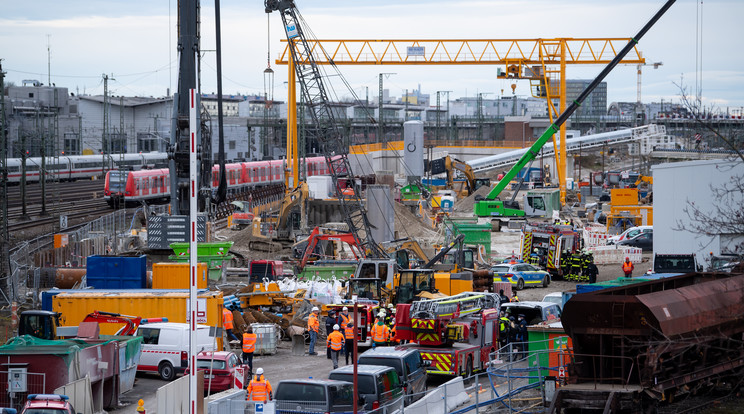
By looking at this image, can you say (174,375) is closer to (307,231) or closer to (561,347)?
(561,347)

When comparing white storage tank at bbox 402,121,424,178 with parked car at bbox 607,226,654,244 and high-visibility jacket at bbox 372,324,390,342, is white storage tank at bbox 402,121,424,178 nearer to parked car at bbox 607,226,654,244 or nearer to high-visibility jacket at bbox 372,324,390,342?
parked car at bbox 607,226,654,244

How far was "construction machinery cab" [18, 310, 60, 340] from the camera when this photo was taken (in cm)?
2047

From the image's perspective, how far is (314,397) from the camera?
47.6 ft

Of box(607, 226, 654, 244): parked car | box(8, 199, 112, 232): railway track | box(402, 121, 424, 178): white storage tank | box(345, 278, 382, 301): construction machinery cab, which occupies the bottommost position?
box(345, 278, 382, 301): construction machinery cab

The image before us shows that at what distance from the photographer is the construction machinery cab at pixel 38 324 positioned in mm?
20469

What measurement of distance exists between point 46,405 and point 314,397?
13.0 feet

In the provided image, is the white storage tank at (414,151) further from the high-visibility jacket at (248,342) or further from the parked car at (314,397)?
the parked car at (314,397)

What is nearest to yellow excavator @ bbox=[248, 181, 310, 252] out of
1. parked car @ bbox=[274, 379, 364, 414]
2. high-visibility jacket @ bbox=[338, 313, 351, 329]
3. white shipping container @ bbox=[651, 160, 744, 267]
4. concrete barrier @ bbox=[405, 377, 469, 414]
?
white shipping container @ bbox=[651, 160, 744, 267]

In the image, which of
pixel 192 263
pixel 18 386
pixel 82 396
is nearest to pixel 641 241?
pixel 82 396

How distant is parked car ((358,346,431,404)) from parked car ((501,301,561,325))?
5490 mm

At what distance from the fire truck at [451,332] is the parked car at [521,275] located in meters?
13.0

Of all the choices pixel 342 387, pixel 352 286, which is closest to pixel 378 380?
pixel 342 387

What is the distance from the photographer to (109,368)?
17.2m

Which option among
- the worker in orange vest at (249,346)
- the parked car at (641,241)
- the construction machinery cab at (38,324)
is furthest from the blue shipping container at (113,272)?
the parked car at (641,241)
